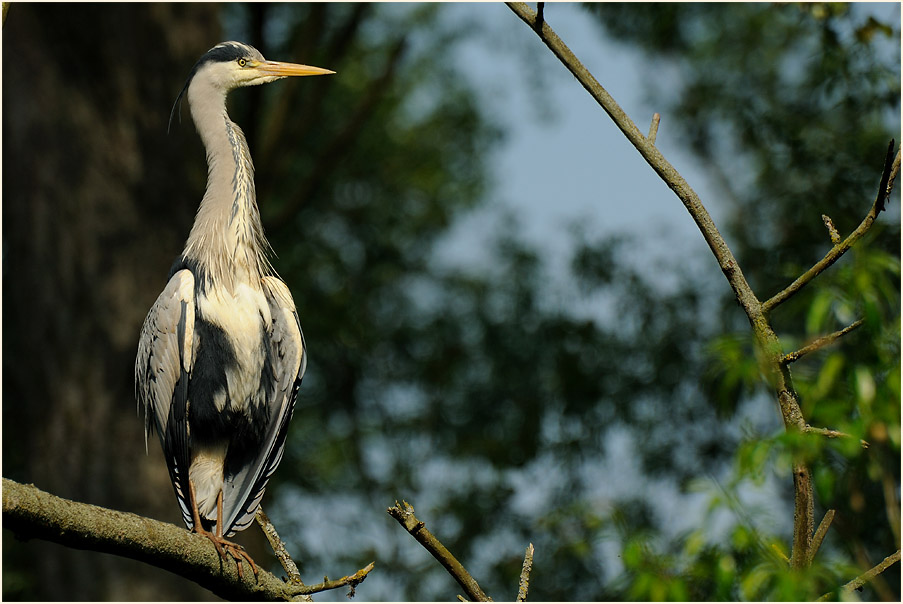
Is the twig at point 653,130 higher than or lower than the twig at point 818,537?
higher

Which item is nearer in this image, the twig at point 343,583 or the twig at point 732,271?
the twig at point 732,271

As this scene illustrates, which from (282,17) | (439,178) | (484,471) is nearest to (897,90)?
(484,471)

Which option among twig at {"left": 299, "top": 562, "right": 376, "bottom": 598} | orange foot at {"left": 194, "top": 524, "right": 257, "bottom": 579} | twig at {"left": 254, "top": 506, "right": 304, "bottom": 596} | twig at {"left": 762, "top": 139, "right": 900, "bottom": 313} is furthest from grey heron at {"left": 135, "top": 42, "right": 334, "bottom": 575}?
twig at {"left": 762, "top": 139, "right": 900, "bottom": 313}

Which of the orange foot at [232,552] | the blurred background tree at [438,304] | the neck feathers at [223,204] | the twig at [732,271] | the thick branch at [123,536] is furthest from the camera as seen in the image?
the blurred background tree at [438,304]

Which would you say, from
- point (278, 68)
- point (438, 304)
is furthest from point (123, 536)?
point (438, 304)

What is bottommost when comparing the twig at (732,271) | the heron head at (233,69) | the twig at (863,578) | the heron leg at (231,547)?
the heron leg at (231,547)

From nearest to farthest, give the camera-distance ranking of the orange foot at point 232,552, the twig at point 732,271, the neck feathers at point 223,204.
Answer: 1. the twig at point 732,271
2. the orange foot at point 232,552
3. the neck feathers at point 223,204

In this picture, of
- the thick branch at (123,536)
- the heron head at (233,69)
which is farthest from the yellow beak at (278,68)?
the thick branch at (123,536)

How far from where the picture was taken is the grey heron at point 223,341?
2209 mm

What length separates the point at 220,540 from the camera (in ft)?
6.30

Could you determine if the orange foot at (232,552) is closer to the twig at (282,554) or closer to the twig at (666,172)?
the twig at (282,554)

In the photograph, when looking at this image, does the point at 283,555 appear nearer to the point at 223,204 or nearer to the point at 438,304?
the point at 223,204

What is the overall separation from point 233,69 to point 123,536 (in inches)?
49.8

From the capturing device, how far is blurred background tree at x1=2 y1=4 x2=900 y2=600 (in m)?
4.00
